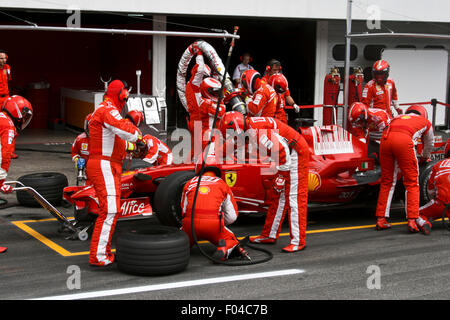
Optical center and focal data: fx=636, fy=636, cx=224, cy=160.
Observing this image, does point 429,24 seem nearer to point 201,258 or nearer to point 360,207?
point 360,207

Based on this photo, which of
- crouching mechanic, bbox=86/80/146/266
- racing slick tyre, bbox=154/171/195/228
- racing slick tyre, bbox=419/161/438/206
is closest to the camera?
crouching mechanic, bbox=86/80/146/266

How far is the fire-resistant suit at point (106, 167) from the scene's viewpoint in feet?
21.4

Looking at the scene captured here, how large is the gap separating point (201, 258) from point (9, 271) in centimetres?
198

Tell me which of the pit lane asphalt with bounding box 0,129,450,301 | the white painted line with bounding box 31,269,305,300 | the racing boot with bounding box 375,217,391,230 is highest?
the racing boot with bounding box 375,217,391,230

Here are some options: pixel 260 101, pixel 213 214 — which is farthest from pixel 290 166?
pixel 260 101

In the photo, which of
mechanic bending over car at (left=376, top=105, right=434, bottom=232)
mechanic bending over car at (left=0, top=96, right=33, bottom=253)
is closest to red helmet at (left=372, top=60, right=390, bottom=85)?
mechanic bending over car at (left=376, top=105, right=434, bottom=232)

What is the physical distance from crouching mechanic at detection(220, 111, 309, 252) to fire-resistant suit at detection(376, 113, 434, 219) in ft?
4.91

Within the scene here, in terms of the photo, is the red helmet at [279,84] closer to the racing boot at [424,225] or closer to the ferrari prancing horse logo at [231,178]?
the ferrari prancing horse logo at [231,178]

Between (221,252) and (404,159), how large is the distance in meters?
2.99

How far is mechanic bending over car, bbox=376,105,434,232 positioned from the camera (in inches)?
323

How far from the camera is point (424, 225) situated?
816cm

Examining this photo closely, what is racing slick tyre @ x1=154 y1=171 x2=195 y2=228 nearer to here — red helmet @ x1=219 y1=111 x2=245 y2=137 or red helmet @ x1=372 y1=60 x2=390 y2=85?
red helmet @ x1=219 y1=111 x2=245 y2=137

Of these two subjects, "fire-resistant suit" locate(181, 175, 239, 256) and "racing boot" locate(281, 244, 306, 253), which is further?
"racing boot" locate(281, 244, 306, 253)

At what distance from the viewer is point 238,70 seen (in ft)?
56.7
